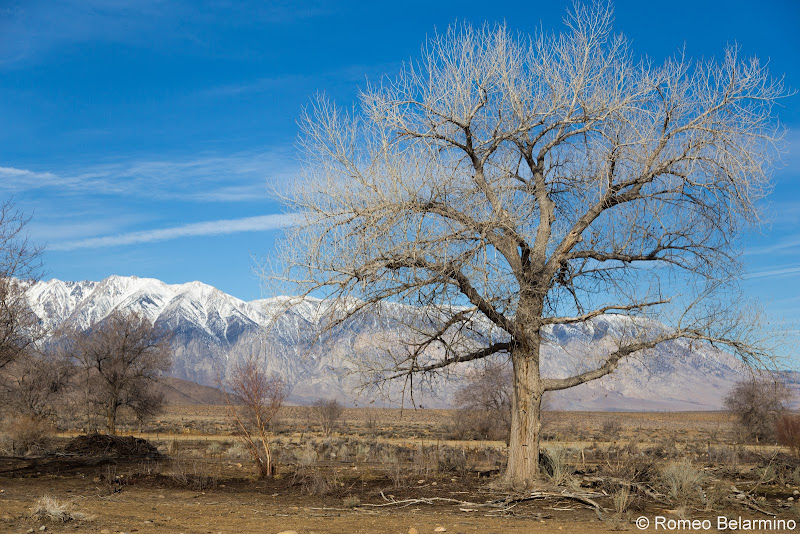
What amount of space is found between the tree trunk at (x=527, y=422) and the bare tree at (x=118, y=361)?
77.3 feet

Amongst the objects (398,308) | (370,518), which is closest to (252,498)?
(370,518)

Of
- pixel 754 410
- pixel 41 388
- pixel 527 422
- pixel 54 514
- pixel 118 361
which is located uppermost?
pixel 118 361

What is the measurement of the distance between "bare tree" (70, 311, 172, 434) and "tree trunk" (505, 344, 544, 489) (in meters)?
23.6

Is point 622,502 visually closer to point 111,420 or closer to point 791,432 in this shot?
point 791,432

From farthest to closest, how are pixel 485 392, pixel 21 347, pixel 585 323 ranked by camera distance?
pixel 485 392, pixel 21 347, pixel 585 323

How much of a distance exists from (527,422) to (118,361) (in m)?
24.4

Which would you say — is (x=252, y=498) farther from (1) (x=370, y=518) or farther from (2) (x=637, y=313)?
(2) (x=637, y=313)

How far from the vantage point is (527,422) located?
1302cm

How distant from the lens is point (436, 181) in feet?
39.7

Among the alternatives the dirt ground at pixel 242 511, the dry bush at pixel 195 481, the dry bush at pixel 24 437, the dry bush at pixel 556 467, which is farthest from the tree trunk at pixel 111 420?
the dry bush at pixel 556 467

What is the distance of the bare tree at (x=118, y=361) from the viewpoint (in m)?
32.1

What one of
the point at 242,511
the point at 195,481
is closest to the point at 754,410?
the point at 195,481

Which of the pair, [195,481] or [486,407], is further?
[486,407]

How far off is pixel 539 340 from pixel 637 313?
1812mm
